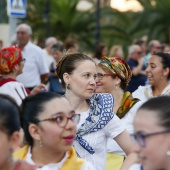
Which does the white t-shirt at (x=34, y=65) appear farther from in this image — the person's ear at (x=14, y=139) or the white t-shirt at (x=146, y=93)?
the person's ear at (x=14, y=139)

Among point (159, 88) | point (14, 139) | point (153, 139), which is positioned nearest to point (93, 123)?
point (14, 139)

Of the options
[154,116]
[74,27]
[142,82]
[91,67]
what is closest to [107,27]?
[74,27]

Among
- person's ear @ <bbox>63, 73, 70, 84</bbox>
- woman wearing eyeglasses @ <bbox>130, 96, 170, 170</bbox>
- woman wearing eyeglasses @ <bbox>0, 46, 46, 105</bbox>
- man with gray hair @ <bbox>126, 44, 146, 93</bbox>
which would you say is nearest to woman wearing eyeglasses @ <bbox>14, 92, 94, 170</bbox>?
woman wearing eyeglasses @ <bbox>130, 96, 170, 170</bbox>

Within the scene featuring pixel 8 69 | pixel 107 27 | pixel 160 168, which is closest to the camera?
pixel 160 168

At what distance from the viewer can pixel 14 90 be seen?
923cm

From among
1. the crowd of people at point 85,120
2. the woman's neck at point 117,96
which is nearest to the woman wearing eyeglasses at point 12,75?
the crowd of people at point 85,120

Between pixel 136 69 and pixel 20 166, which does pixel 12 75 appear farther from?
pixel 136 69

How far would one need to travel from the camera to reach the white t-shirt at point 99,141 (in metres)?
6.97

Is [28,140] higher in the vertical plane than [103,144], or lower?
higher

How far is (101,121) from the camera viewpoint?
22.8ft

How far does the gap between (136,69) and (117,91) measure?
26.9 ft

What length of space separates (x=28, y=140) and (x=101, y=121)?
1.50 metres

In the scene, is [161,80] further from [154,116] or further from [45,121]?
[154,116]

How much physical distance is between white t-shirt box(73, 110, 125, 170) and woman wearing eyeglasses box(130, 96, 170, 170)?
95.7 inches
